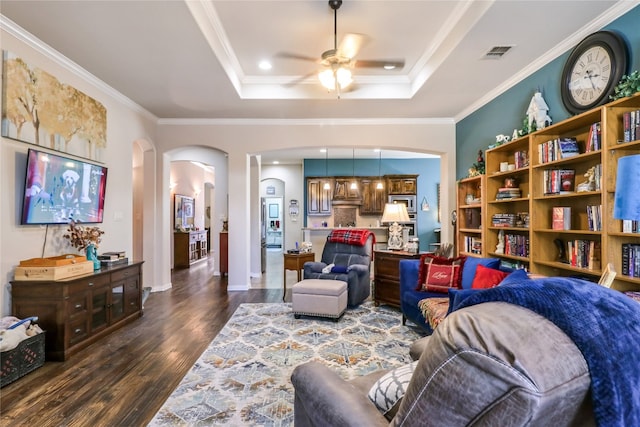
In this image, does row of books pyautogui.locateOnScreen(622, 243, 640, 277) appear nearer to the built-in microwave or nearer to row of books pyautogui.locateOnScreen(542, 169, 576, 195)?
row of books pyautogui.locateOnScreen(542, 169, 576, 195)

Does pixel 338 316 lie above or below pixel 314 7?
below

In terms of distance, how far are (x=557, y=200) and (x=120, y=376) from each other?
4.18 metres

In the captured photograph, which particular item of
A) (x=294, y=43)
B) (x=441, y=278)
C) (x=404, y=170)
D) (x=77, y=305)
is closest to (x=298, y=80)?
(x=294, y=43)

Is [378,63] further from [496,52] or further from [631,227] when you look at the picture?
[631,227]

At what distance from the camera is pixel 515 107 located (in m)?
3.96

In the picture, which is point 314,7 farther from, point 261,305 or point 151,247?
point 151,247

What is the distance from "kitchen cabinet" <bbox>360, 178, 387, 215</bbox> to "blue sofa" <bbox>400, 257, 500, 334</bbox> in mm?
5433

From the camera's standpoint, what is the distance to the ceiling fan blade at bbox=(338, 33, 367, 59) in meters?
3.41

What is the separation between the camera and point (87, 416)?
2096 millimetres

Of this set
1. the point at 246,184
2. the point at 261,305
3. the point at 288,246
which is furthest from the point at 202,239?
the point at 261,305

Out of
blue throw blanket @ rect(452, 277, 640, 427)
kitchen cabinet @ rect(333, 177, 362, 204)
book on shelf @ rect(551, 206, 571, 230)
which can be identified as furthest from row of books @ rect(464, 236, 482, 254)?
kitchen cabinet @ rect(333, 177, 362, 204)

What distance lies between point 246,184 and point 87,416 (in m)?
3.92

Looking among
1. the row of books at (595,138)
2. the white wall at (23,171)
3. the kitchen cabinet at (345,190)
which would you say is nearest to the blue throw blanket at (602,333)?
the row of books at (595,138)

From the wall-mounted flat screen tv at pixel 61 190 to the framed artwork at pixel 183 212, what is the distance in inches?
187
